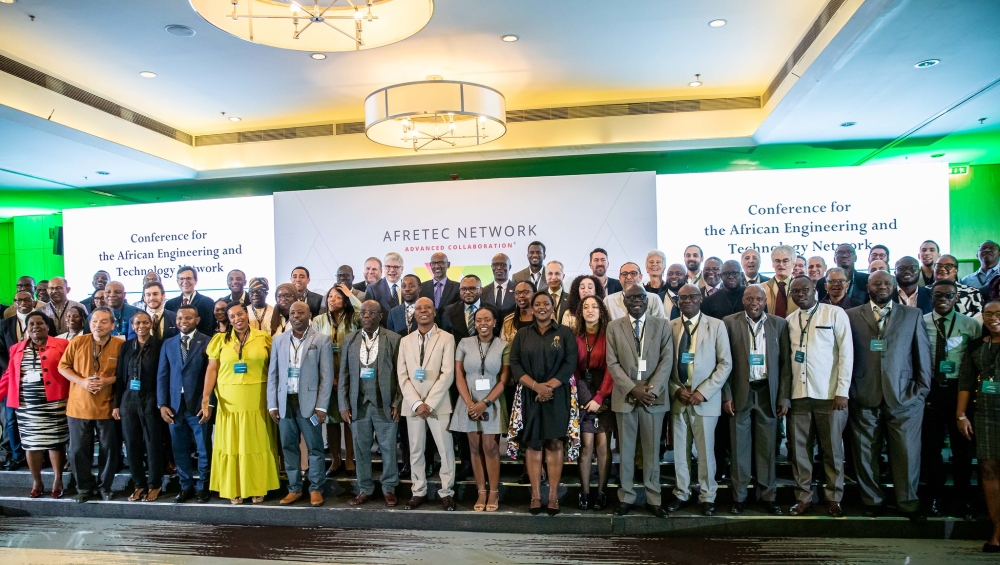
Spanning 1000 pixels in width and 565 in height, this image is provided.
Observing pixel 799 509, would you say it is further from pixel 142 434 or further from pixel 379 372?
pixel 142 434

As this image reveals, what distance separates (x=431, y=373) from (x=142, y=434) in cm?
259

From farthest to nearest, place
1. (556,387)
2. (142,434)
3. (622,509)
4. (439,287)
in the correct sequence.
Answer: (439,287), (142,434), (622,509), (556,387)

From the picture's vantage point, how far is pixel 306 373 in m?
5.09

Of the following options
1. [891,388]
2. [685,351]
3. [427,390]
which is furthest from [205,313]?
[891,388]

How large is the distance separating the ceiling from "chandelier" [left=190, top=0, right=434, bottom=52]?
110 centimetres

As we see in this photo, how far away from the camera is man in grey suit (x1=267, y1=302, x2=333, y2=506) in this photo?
511 cm

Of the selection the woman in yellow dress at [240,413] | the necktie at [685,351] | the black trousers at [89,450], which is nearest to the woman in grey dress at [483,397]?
the necktie at [685,351]

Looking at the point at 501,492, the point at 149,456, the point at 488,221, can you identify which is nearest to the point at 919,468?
the point at 501,492

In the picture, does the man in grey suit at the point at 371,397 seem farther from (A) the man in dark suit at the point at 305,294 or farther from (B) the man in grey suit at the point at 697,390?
(B) the man in grey suit at the point at 697,390

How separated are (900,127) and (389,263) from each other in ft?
19.6

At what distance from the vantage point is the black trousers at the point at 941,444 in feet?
15.0

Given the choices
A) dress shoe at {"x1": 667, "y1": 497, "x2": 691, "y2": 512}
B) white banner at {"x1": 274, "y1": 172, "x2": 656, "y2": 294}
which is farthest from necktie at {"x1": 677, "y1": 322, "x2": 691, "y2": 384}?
white banner at {"x1": 274, "y1": 172, "x2": 656, "y2": 294}

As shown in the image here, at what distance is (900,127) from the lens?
24.6 feet

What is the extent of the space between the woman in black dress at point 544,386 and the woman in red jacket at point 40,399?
400 cm
